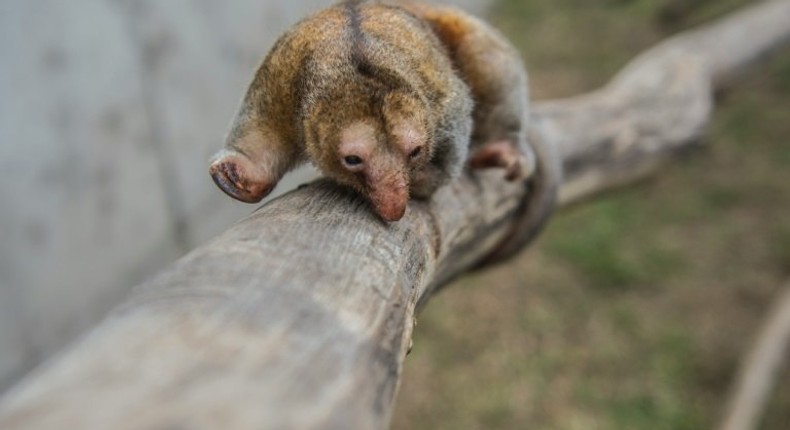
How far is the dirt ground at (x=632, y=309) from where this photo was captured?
487 centimetres

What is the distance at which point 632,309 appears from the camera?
18.2 ft

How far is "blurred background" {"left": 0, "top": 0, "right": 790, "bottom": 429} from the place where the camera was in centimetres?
401

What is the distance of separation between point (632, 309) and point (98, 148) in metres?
3.55

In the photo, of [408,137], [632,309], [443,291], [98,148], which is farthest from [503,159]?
[632,309]

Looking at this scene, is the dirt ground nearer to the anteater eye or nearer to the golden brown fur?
the golden brown fur

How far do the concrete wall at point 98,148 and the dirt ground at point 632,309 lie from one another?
1606 mm

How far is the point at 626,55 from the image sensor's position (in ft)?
30.3

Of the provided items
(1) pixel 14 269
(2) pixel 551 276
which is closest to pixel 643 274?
(2) pixel 551 276

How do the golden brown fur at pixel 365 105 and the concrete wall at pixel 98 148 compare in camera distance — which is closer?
the golden brown fur at pixel 365 105

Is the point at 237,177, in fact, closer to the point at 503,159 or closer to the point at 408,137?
the point at 408,137

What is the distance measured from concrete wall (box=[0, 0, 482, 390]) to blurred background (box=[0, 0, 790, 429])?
0.01 m

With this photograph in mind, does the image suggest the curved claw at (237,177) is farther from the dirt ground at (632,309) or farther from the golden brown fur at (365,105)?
the dirt ground at (632,309)

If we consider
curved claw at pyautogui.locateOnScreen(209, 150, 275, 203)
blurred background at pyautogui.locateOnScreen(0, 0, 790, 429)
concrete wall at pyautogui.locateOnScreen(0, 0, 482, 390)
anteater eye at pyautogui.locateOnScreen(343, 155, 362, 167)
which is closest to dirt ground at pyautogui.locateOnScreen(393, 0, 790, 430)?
blurred background at pyautogui.locateOnScreen(0, 0, 790, 429)

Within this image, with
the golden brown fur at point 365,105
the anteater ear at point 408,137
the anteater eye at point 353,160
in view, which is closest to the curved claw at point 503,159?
the golden brown fur at point 365,105
